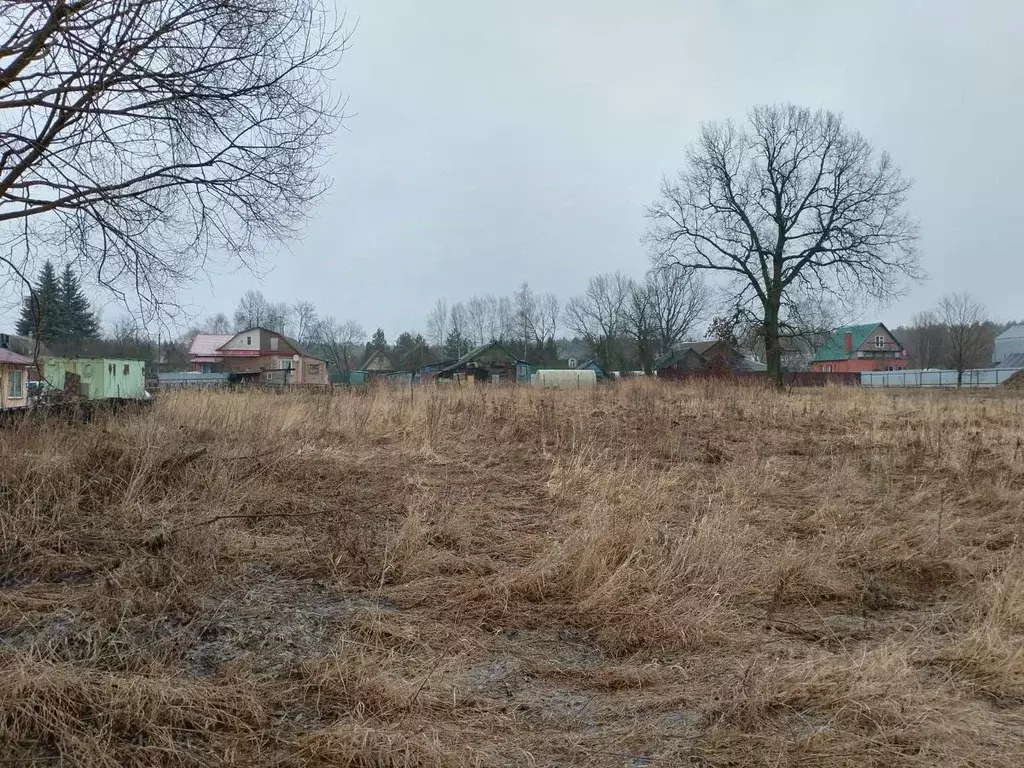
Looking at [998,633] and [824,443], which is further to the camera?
[824,443]

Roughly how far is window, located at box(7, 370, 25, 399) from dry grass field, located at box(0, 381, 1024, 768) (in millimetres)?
9401

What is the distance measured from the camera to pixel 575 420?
36.1ft

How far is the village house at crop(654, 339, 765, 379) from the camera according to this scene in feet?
77.6

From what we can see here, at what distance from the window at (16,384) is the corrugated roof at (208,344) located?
5319 cm

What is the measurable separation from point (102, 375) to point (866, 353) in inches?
3046

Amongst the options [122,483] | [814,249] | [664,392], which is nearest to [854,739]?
[122,483]

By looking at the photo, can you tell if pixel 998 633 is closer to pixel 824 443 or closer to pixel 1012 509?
pixel 1012 509

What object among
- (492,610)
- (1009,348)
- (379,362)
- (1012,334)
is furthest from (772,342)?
(379,362)

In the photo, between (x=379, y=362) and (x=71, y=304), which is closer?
(x=71, y=304)

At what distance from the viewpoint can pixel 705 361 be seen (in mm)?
28234

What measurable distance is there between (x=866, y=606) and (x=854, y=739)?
1.73 metres

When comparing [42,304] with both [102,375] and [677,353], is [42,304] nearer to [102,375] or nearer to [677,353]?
[102,375]

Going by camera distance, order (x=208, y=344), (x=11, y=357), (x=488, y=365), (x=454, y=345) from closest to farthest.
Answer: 1. (x=11, y=357)
2. (x=488, y=365)
3. (x=208, y=344)
4. (x=454, y=345)

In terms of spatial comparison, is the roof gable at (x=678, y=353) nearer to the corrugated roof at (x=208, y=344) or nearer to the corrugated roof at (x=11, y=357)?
the corrugated roof at (x=11, y=357)
